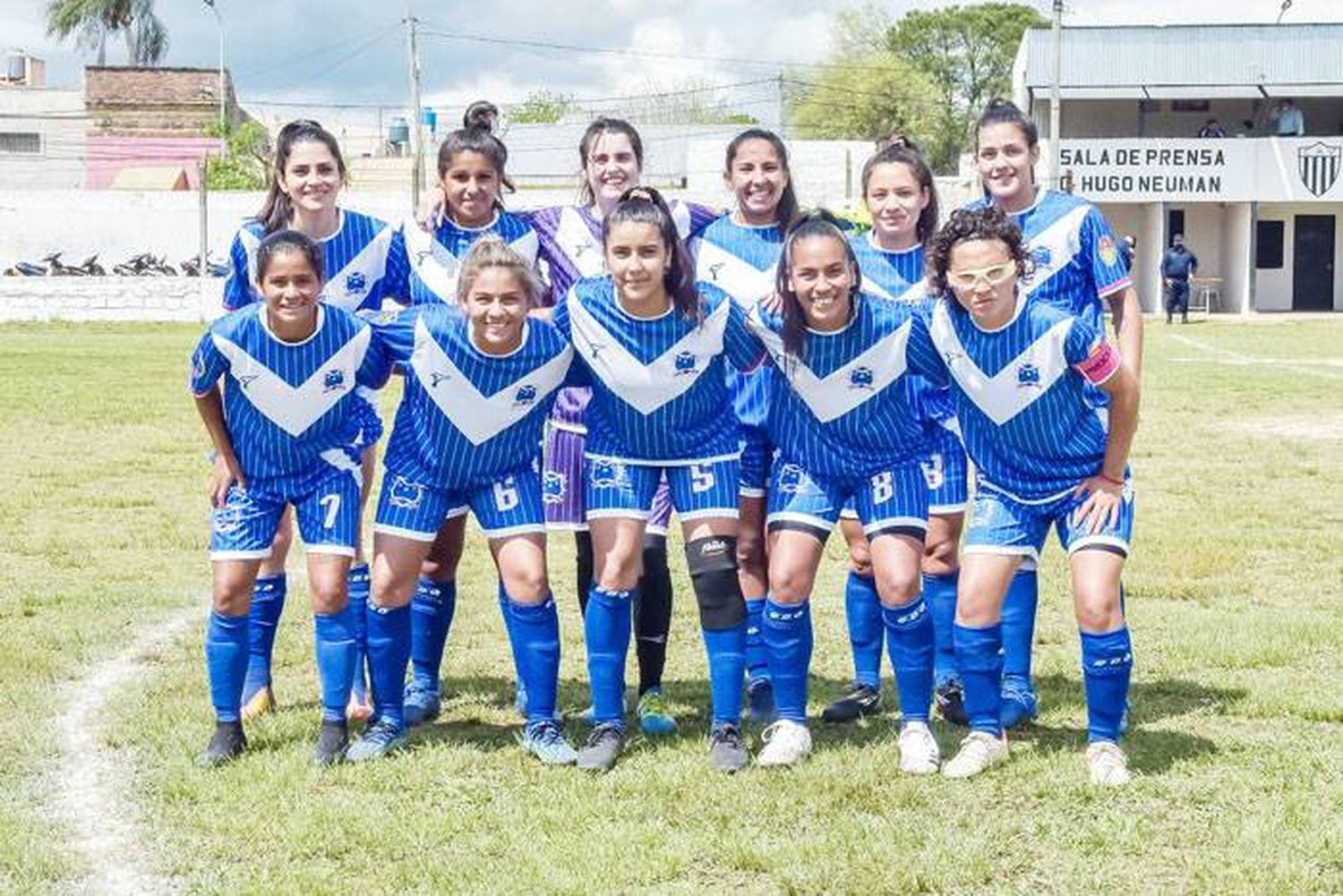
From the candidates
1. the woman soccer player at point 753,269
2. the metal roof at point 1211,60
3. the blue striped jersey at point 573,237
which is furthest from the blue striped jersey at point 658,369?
the metal roof at point 1211,60

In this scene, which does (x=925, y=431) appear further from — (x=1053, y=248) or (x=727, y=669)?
(x=727, y=669)

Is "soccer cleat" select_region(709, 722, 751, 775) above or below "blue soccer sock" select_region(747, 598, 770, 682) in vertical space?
below

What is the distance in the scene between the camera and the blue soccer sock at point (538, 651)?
5.18 metres

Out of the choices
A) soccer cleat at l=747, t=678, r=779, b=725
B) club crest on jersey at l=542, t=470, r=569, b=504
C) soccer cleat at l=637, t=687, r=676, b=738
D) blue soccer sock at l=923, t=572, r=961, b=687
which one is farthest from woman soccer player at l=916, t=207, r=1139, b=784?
club crest on jersey at l=542, t=470, r=569, b=504

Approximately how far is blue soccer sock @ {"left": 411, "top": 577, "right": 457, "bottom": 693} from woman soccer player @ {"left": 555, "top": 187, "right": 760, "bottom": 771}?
71 cm

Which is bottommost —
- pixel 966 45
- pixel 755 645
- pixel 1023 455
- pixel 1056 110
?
pixel 755 645

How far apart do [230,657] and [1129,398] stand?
2.81m

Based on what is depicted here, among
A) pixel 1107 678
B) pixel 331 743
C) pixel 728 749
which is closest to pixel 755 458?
pixel 728 749

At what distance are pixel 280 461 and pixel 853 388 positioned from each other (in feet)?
5.87

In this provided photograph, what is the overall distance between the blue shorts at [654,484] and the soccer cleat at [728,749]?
0.65 m

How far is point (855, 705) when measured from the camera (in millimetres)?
5605

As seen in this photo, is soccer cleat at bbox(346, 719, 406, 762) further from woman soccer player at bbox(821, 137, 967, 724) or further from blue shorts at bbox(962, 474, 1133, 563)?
blue shorts at bbox(962, 474, 1133, 563)

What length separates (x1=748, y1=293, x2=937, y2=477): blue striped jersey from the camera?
5.08 metres

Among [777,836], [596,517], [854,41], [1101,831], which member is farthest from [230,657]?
[854,41]
